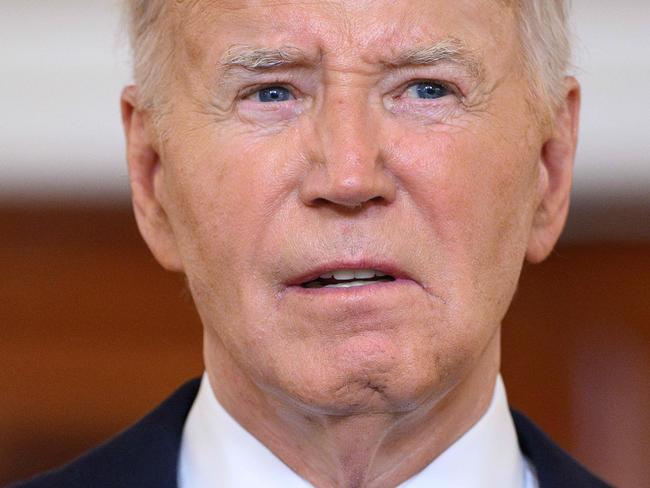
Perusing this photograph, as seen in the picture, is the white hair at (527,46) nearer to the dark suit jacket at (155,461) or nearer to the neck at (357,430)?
the neck at (357,430)

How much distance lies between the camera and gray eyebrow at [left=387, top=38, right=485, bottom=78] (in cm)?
203

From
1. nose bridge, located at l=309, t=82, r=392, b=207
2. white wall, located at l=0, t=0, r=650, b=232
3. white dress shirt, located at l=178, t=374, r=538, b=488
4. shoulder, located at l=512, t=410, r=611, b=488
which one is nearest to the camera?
nose bridge, located at l=309, t=82, r=392, b=207

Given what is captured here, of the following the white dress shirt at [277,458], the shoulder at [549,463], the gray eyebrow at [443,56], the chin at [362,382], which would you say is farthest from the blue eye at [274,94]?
the shoulder at [549,463]

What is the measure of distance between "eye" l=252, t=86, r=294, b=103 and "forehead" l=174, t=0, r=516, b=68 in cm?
8

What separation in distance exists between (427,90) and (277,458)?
0.59 metres

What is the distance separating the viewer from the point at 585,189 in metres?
3.96

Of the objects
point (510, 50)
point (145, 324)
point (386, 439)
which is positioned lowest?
point (145, 324)

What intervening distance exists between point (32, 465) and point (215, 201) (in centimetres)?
201

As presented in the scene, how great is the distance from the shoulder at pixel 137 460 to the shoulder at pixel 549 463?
0.55m

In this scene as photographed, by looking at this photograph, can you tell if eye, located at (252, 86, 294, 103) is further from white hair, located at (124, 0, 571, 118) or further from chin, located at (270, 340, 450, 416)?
chin, located at (270, 340, 450, 416)

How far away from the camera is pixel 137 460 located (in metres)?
2.29

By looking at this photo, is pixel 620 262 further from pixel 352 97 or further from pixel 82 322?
pixel 352 97

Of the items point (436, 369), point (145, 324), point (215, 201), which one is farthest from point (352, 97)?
point (145, 324)

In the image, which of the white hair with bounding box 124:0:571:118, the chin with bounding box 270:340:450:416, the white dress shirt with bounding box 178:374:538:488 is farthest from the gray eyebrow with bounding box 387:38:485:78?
the white dress shirt with bounding box 178:374:538:488
